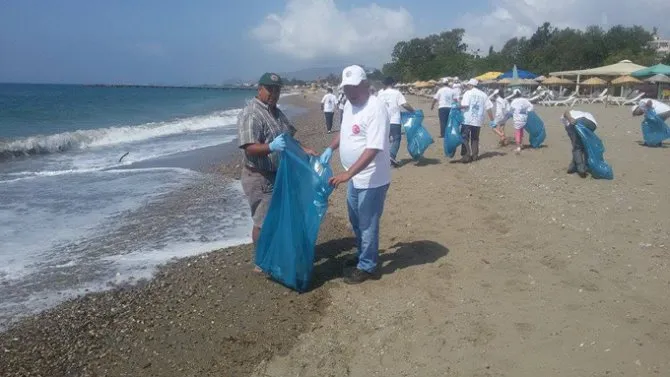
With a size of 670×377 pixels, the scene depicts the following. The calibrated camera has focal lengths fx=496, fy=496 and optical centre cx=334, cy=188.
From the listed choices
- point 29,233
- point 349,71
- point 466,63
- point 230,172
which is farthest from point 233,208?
point 466,63

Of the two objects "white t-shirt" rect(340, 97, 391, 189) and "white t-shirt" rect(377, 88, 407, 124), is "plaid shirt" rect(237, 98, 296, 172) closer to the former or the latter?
"white t-shirt" rect(340, 97, 391, 189)

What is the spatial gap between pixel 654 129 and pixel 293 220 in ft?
31.6

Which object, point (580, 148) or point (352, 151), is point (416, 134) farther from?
point (352, 151)

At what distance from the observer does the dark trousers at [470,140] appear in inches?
350

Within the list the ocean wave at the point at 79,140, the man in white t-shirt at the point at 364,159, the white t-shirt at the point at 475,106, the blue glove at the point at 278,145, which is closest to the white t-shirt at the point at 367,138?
the man in white t-shirt at the point at 364,159

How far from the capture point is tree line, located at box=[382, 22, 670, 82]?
48.6m

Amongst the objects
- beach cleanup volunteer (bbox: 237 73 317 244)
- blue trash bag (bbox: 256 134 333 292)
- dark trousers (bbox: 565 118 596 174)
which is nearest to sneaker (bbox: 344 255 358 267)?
blue trash bag (bbox: 256 134 333 292)

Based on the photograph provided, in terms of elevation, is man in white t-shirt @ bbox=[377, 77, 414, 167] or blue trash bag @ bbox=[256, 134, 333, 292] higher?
man in white t-shirt @ bbox=[377, 77, 414, 167]

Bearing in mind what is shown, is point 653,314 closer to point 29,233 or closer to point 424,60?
point 29,233

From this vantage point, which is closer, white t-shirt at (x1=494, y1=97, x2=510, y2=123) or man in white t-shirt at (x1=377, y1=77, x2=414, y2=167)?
man in white t-shirt at (x1=377, y1=77, x2=414, y2=167)

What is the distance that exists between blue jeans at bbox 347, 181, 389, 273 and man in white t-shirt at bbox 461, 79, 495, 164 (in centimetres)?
513

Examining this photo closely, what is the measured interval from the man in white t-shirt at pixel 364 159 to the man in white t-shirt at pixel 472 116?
5126 mm

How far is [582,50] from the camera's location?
1921 inches

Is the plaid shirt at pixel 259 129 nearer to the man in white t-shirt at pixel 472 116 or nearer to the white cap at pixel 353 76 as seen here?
the white cap at pixel 353 76
